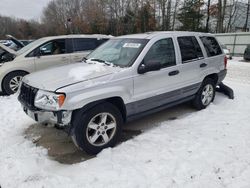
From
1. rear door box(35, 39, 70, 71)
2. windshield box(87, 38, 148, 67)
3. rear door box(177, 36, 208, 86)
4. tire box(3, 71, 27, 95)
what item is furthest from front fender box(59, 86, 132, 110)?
tire box(3, 71, 27, 95)

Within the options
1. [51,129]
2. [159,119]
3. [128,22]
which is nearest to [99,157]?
[51,129]

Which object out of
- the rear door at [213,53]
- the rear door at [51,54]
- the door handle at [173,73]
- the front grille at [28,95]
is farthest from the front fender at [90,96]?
the rear door at [51,54]

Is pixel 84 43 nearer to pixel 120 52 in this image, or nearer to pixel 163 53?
pixel 120 52

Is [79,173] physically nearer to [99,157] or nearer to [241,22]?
[99,157]

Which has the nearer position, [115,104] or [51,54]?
[115,104]

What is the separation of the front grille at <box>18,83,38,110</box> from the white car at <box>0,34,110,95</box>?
343 centimetres

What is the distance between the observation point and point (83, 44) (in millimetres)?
8289

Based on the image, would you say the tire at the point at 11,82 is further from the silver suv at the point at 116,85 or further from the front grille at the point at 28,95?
the front grille at the point at 28,95

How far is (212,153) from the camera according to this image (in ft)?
11.8

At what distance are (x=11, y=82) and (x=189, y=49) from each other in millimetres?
5117

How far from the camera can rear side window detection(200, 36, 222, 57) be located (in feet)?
18.1

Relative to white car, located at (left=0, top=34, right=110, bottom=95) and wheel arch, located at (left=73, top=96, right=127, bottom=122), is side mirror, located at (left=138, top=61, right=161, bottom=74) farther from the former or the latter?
white car, located at (left=0, top=34, right=110, bottom=95)

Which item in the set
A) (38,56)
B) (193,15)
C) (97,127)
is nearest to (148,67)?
(97,127)

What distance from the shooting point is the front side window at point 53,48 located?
7.54 metres
